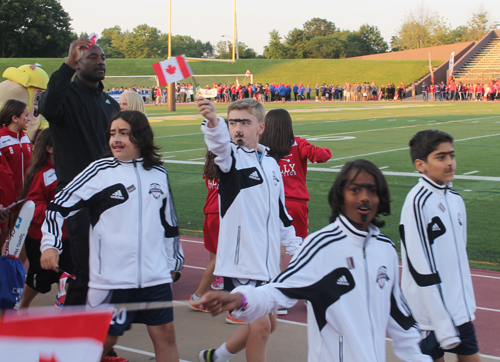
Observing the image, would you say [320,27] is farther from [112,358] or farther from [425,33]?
[112,358]

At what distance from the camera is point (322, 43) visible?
102 metres

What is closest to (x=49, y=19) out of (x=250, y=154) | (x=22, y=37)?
(x=22, y=37)

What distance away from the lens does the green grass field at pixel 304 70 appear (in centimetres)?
6656

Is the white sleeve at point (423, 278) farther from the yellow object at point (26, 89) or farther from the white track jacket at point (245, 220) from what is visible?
the yellow object at point (26, 89)

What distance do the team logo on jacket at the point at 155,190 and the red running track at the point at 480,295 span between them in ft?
7.30

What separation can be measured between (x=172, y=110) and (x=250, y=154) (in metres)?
36.5

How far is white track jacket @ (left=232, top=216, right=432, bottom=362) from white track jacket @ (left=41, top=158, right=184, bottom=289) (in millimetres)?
1063

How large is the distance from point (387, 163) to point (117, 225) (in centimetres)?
1163

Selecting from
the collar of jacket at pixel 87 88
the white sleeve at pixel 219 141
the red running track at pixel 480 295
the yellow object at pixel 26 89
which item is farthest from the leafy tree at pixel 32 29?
the white sleeve at pixel 219 141

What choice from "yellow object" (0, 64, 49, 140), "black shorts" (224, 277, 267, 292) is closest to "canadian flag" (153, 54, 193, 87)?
"black shorts" (224, 277, 267, 292)

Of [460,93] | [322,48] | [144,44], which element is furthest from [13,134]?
[144,44]

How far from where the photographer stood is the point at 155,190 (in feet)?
11.7

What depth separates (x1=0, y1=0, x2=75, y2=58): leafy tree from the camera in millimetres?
74250

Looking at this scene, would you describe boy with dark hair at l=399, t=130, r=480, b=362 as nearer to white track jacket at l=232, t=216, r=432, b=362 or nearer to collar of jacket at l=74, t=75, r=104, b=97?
white track jacket at l=232, t=216, r=432, b=362
